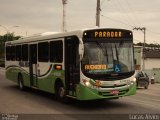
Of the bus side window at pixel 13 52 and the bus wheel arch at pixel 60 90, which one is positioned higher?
the bus side window at pixel 13 52

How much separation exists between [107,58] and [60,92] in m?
2.89

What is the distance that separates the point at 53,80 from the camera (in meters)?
16.6

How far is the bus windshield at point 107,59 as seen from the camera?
13.9 meters

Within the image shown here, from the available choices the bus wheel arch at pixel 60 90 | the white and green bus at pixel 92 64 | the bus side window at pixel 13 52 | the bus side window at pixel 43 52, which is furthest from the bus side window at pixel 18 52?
the bus wheel arch at pixel 60 90

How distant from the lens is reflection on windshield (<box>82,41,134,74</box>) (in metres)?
13.9

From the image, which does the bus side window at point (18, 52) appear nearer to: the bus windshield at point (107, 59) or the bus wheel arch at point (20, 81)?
the bus wheel arch at point (20, 81)

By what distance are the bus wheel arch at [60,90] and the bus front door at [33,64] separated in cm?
307

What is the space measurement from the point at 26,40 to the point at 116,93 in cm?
805

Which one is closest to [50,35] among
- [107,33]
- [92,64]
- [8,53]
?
[107,33]

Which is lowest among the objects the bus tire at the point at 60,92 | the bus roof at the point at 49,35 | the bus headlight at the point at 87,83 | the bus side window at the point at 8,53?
the bus tire at the point at 60,92

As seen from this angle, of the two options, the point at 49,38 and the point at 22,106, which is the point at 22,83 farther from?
the point at 22,106

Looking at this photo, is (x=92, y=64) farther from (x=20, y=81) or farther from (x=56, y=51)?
(x=20, y=81)

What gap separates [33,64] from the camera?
766 inches

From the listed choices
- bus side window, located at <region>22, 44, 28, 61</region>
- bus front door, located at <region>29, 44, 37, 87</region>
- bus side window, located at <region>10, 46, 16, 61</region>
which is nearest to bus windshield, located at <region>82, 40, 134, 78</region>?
bus front door, located at <region>29, 44, 37, 87</region>
